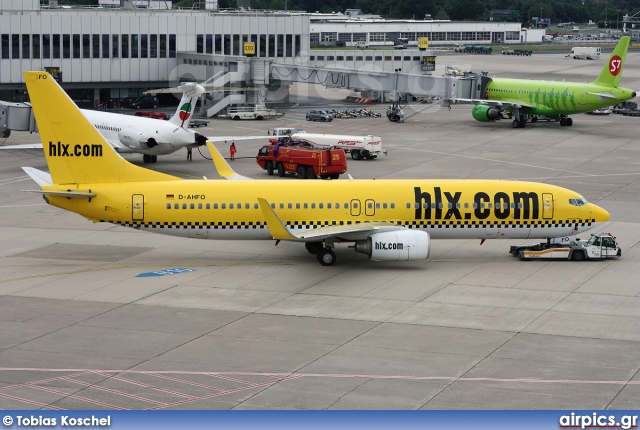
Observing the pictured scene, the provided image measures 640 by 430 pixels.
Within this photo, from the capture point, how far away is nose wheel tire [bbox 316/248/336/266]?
50844 mm

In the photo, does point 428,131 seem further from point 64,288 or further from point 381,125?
point 64,288

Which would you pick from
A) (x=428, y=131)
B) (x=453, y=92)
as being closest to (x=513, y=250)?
(x=428, y=131)

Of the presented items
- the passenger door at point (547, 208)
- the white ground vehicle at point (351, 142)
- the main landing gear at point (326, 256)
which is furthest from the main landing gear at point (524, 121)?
the main landing gear at point (326, 256)

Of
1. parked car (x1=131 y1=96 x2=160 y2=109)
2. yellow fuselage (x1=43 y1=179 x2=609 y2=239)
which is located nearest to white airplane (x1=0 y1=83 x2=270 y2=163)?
yellow fuselage (x1=43 y1=179 x2=609 y2=239)

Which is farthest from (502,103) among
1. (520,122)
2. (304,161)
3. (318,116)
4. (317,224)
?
(317,224)

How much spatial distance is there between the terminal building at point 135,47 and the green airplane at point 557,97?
29699 mm

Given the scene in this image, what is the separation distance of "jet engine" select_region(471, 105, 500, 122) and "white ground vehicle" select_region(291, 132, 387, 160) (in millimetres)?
30108

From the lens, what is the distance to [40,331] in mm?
39906

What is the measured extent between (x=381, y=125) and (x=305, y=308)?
246 feet

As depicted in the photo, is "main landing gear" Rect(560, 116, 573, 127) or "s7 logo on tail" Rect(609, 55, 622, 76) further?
"main landing gear" Rect(560, 116, 573, 127)

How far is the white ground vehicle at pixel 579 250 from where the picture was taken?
2052 inches

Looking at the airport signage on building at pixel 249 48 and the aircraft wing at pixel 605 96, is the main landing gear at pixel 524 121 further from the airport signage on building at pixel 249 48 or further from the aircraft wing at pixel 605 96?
the airport signage on building at pixel 249 48

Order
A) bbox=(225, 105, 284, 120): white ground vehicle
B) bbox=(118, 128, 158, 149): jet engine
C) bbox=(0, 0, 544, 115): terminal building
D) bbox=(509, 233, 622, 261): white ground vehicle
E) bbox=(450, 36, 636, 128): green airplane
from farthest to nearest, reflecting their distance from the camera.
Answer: bbox=(0, 0, 544, 115): terminal building
bbox=(225, 105, 284, 120): white ground vehicle
bbox=(450, 36, 636, 128): green airplane
bbox=(118, 128, 158, 149): jet engine
bbox=(509, 233, 622, 261): white ground vehicle

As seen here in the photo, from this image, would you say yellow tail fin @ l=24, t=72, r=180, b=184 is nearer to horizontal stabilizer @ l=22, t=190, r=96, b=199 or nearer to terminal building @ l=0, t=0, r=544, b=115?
horizontal stabilizer @ l=22, t=190, r=96, b=199
